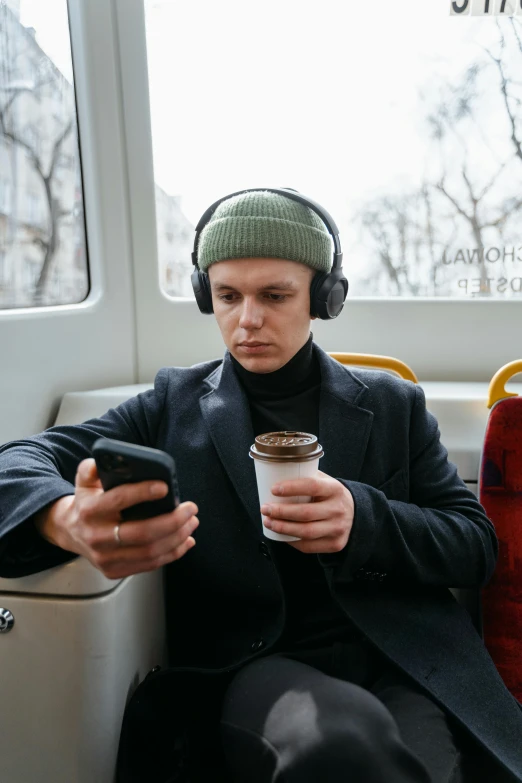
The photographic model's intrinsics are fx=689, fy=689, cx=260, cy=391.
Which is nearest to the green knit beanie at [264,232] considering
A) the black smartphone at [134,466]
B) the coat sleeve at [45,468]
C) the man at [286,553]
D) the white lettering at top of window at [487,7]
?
the man at [286,553]

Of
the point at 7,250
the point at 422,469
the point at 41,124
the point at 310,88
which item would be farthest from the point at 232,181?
the point at 422,469

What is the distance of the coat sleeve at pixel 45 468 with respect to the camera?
1054 millimetres

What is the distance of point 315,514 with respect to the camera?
3.33ft

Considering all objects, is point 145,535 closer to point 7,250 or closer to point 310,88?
point 7,250

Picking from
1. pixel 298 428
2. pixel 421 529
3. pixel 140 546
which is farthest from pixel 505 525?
pixel 140 546

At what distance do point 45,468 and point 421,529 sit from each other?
0.67 m

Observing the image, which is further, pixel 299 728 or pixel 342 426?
pixel 342 426

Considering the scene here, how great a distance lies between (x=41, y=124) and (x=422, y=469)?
4.74ft

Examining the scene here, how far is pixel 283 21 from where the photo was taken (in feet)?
6.75

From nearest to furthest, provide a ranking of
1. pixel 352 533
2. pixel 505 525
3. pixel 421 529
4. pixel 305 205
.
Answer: pixel 352 533 < pixel 421 529 < pixel 305 205 < pixel 505 525

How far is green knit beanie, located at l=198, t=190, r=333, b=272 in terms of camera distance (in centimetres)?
127

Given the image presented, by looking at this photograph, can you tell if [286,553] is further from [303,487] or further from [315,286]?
[315,286]

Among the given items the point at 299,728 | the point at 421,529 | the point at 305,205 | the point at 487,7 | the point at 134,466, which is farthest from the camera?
the point at 487,7

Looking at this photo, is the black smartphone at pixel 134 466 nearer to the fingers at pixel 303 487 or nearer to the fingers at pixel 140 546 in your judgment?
the fingers at pixel 140 546
